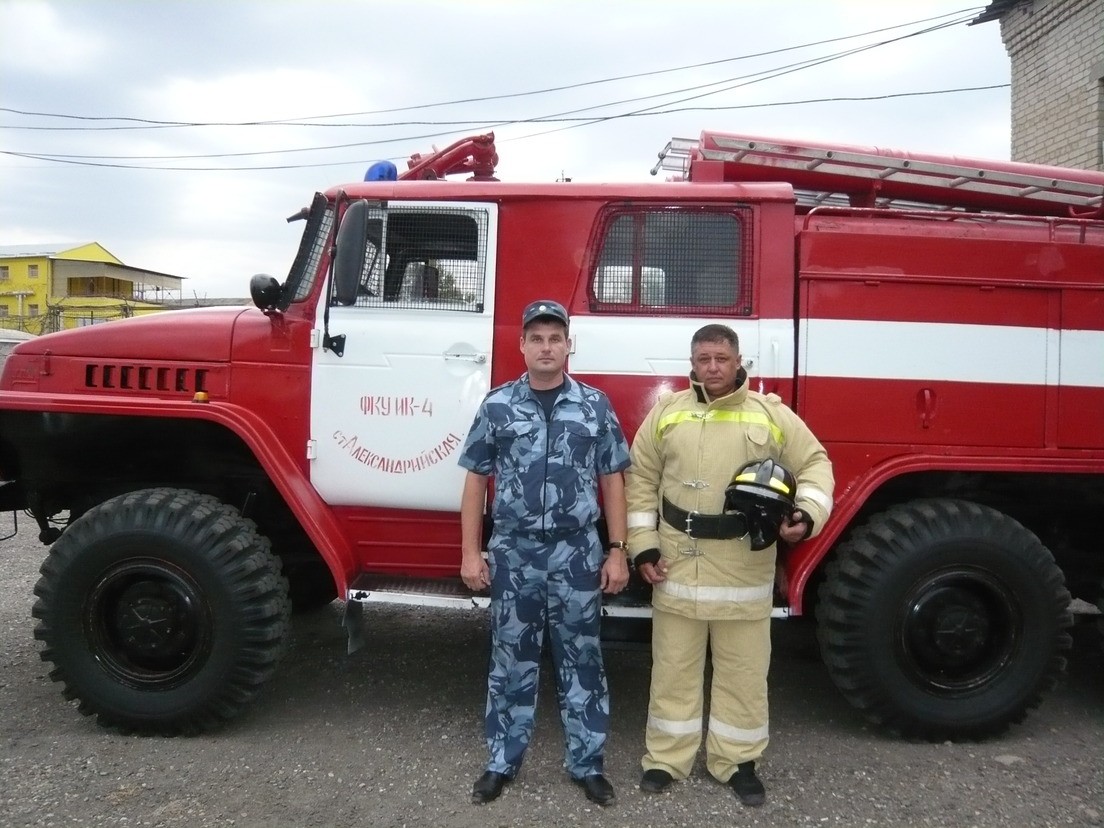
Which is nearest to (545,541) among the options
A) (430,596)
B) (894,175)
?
(430,596)

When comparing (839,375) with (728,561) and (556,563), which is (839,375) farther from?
(556,563)

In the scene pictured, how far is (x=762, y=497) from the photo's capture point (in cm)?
288

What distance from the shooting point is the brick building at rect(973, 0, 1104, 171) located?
840 cm

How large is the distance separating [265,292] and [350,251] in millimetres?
503

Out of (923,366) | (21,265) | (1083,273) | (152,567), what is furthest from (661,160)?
(21,265)

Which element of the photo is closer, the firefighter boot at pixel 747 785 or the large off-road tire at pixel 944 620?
the firefighter boot at pixel 747 785

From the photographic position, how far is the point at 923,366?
11.3 ft

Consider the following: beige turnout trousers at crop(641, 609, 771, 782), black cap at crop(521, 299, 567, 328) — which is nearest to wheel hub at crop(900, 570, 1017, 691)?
beige turnout trousers at crop(641, 609, 771, 782)

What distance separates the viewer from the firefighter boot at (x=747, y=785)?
306 cm

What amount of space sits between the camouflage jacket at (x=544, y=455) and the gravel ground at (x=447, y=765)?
0.88 meters

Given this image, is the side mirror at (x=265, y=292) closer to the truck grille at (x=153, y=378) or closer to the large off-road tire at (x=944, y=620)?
the truck grille at (x=153, y=378)

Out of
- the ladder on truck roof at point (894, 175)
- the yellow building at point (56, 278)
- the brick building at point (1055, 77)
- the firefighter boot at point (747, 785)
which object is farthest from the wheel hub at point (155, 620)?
the yellow building at point (56, 278)

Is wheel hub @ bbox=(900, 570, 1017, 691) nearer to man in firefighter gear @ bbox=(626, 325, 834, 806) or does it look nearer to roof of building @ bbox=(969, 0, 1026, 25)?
man in firefighter gear @ bbox=(626, 325, 834, 806)

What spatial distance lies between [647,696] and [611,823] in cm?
118
